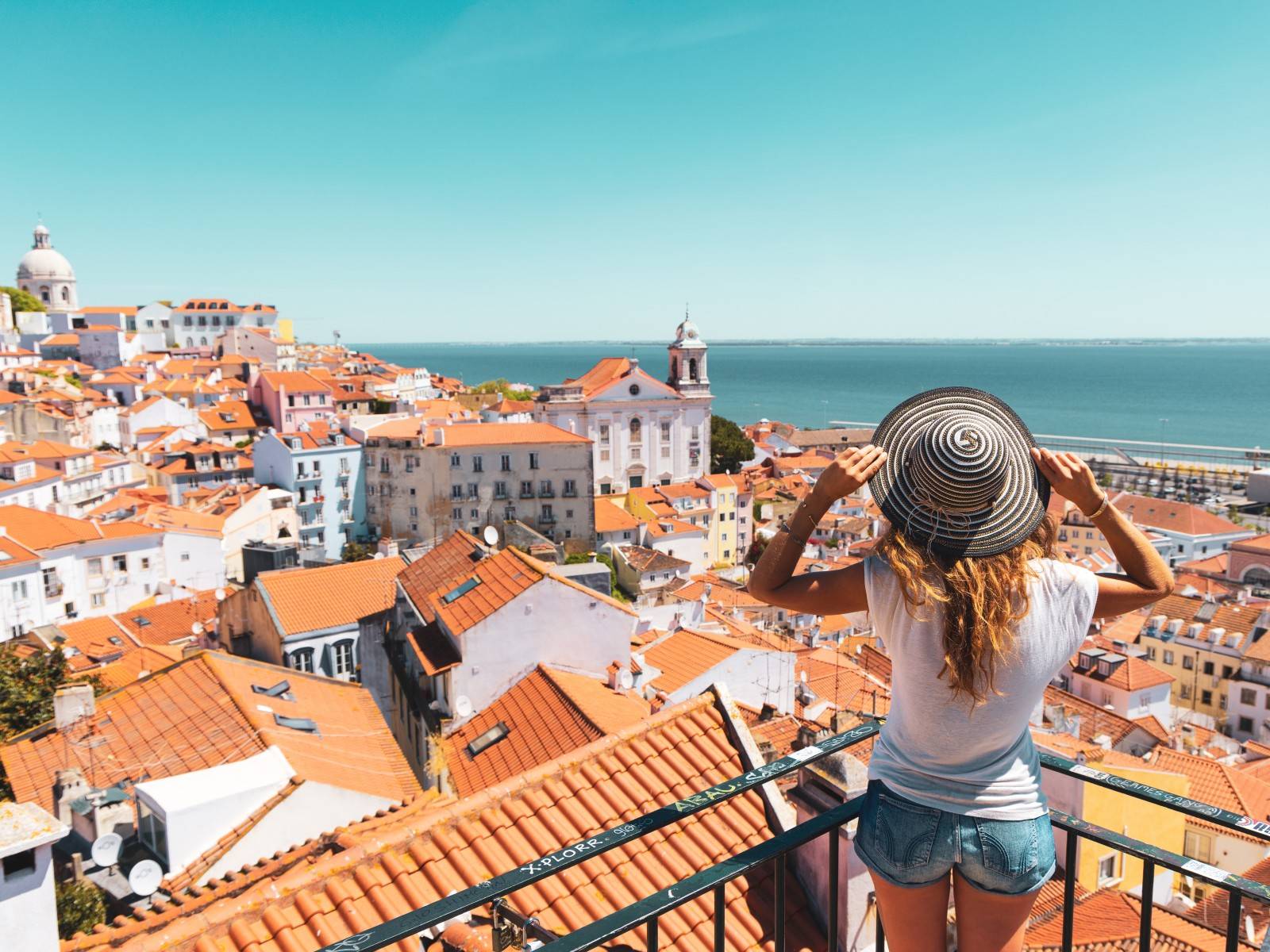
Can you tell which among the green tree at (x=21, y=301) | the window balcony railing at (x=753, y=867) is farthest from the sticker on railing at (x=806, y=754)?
the green tree at (x=21, y=301)

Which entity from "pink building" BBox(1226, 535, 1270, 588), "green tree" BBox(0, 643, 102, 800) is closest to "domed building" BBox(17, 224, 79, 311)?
"green tree" BBox(0, 643, 102, 800)

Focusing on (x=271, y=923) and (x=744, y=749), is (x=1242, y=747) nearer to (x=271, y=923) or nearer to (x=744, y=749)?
(x=744, y=749)

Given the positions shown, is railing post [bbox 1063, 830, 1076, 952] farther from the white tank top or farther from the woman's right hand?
the woman's right hand

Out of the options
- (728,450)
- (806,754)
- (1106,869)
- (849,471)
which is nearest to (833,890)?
(806,754)

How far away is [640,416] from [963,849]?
54944 millimetres

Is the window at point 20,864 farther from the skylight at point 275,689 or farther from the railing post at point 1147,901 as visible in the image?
the skylight at point 275,689

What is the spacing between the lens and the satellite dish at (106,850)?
750cm

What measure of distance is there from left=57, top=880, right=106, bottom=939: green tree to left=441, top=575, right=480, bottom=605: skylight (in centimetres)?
510

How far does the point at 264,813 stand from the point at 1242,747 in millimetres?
27516

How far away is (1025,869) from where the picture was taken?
217 cm

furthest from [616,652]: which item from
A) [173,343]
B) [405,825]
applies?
[173,343]

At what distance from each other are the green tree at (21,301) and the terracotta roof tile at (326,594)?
8094 cm

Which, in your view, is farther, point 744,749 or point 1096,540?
point 1096,540

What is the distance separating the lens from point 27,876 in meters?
3.69
